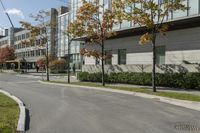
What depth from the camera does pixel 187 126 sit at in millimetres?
12336

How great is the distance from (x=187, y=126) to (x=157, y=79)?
731 inches

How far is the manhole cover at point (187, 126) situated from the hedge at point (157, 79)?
14.4 m

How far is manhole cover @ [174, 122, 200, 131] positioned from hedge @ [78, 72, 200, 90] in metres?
14.4

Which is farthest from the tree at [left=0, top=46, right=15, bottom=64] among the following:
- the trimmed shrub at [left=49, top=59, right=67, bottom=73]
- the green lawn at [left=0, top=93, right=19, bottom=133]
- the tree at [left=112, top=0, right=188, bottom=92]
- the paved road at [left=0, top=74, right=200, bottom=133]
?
the green lawn at [left=0, top=93, right=19, bottom=133]

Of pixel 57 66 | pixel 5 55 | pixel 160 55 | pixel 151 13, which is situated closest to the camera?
pixel 151 13

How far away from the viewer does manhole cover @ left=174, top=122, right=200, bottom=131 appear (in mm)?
11805

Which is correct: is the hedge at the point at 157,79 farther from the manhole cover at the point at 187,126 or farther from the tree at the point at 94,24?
→ the manhole cover at the point at 187,126

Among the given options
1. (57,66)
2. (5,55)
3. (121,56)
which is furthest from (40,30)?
(5,55)

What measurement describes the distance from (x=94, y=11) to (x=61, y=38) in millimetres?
54516

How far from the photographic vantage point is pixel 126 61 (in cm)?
4000

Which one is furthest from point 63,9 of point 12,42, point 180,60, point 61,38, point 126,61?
point 180,60

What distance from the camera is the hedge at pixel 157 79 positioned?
27344mm

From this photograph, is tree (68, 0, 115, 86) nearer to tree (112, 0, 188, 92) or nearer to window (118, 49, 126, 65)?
window (118, 49, 126, 65)

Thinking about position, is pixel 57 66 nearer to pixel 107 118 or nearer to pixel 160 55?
pixel 160 55
